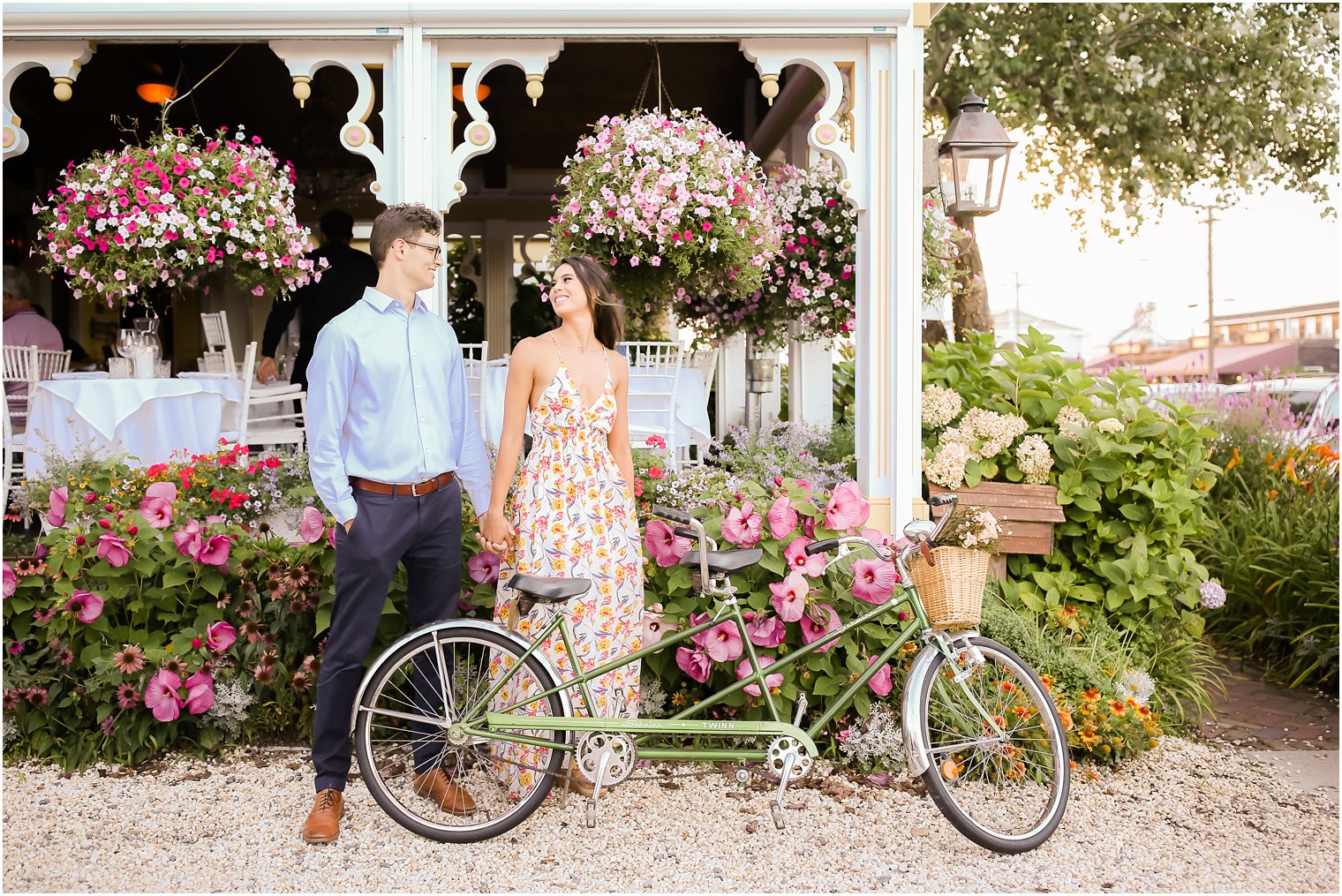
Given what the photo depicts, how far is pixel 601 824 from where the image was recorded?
135 inches

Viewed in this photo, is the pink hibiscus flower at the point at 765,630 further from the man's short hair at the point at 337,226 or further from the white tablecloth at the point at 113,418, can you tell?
the man's short hair at the point at 337,226

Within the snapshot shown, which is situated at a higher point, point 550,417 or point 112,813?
point 550,417

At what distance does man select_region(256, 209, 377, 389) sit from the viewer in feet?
21.8

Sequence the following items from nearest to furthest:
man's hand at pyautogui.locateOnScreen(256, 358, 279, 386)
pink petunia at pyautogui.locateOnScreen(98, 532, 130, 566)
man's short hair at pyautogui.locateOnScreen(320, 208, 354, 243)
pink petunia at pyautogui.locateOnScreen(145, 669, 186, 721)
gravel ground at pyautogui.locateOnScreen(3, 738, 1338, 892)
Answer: gravel ground at pyautogui.locateOnScreen(3, 738, 1338, 892), pink petunia at pyautogui.locateOnScreen(145, 669, 186, 721), pink petunia at pyautogui.locateOnScreen(98, 532, 130, 566), man's hand at pyautogui.locateOnScreen(256, 358, 279, 386), man's short hair at pyautogui.locateOnScreen(320, 208, 354, 243)

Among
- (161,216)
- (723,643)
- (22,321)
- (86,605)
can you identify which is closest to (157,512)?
(86,605)

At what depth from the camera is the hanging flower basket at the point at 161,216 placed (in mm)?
4637

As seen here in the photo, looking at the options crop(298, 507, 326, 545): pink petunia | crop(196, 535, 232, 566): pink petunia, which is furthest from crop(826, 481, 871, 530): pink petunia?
crop(196, 535, 232, 566): pink petunia

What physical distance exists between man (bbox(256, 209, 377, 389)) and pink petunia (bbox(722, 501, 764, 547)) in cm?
369

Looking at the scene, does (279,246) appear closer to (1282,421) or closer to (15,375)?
(15,375)

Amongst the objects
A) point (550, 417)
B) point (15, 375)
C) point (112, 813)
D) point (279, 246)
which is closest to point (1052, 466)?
point (550, 417)

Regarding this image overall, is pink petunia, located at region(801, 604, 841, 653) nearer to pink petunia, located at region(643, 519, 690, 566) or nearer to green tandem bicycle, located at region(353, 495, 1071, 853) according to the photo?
green tandem bicycle, located at region(353, 495, 1071, 853)

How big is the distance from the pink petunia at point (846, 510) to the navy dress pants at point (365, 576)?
1244 millimetres

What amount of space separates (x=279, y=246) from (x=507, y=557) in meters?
2.28

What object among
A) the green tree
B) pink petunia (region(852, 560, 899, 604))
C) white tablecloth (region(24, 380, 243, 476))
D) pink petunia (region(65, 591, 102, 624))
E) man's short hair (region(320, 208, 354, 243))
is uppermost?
the green tree
